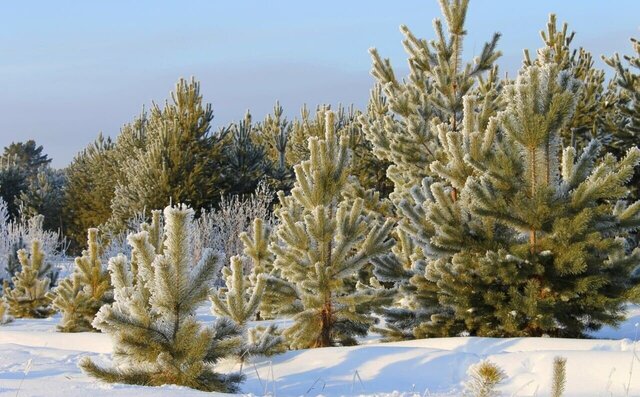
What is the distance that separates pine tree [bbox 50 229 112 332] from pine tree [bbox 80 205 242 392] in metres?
6.37

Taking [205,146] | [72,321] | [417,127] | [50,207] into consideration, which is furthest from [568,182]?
[50,207]

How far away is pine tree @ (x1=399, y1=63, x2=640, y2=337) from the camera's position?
28.1 feet

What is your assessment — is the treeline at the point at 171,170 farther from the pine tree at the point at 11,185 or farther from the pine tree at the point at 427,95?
the pine tree at the point at 427,95

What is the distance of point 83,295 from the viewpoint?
502 inches

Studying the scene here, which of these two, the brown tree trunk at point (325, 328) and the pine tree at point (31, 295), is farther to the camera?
the pine tree at point (31, 295)

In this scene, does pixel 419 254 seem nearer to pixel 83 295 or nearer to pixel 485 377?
pixel 83 295

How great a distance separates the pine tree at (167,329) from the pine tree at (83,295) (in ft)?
20.9

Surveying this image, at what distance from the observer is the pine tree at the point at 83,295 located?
1273cm

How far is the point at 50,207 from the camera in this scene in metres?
37.8

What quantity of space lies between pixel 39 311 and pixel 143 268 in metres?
11.5

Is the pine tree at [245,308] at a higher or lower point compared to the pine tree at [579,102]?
lower

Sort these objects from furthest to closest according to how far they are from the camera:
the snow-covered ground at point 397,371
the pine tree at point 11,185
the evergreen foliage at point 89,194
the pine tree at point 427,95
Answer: the pine tree at point 11,185 → the evergreen foliage at point 89,194 → the pine tree at point 427,95 → the snow-covered ground at point 397,371

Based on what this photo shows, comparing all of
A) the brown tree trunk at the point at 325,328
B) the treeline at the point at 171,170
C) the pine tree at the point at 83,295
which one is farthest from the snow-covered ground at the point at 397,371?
the treeline at the point at 171,170

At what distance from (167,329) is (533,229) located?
4.48 meters
